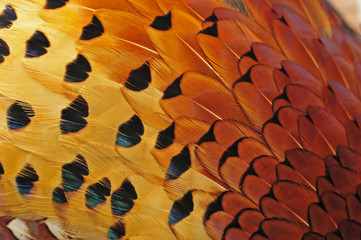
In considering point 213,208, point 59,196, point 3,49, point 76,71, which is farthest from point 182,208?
point 3,49

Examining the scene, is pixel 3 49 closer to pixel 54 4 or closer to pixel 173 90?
pixel 54 4

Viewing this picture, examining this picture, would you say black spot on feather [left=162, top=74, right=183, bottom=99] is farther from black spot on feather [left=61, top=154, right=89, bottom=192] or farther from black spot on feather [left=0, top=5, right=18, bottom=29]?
black spot on feather [left=0, top=5, right=18, bottom=29]

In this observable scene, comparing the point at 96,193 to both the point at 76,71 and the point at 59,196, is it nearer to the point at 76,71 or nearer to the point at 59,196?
the point at 59,196

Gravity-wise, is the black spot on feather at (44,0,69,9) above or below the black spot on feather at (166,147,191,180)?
above

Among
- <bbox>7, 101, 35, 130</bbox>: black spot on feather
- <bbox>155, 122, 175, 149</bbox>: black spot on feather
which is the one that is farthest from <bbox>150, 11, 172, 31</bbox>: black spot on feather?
<bbox>7, 101, 35, 130</bbox>: black spot on feather

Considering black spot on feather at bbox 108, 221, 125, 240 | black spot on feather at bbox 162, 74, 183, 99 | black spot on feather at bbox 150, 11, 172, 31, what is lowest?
black spot on feather at bbox 108, 221, 125, 240

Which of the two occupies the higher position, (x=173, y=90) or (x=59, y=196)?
(x=173, y=90)

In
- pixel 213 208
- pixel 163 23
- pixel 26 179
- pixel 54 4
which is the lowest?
pixel 26 179
